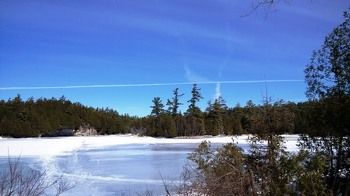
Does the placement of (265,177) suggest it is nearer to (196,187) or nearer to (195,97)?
(196,187)

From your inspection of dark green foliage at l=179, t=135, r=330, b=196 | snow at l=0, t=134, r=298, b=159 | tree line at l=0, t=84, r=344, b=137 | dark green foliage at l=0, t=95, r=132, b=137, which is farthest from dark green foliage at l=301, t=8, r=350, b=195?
dark green foliage at l=0, t=95, r=132, b=137

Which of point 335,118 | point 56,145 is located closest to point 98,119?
point 56,145

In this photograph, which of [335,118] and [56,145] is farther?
[56,145]

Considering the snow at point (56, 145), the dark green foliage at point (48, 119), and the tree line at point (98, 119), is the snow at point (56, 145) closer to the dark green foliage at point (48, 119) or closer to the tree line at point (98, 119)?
the tree line at point (98, 119)

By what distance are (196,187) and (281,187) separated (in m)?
1.45

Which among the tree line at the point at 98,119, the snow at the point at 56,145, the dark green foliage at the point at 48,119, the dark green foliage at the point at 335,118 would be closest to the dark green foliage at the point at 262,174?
the dark green foliage at the point at 335,118

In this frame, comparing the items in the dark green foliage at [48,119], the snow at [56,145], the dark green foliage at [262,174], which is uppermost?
the dark green foliage at [48,119]

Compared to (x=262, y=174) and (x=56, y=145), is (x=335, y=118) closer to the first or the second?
(x=262, y=174)

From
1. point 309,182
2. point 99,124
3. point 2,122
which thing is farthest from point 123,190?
point 99,124

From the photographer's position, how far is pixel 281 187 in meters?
6.98

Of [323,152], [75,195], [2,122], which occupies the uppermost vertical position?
[2,122]

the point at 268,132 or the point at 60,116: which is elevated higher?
the point at 60,116

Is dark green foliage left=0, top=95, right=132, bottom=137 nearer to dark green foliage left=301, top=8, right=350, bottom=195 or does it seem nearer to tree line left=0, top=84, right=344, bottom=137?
tree line left=0, top=84, right=344, bottom=137

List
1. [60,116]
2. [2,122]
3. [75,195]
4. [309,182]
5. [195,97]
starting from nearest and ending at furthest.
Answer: [309,182]
[75,195]
[2,122]
[195,97]
[60,116]
